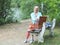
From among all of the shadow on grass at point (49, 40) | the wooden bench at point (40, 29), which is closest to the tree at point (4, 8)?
the shadow on grass at point (49, 40)

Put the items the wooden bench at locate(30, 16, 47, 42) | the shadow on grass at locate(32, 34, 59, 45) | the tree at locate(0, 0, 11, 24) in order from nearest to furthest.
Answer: the wooden bench at locate(30, 16, 47, 42) < the shadow on grass at locate(32, 34, 59, 45) < the tree at locate(0, 0, 11, 24)

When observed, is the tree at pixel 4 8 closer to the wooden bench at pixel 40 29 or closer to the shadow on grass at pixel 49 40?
the shadow on grass at pixel 49 40

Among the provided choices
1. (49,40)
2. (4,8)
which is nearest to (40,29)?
(49,40)

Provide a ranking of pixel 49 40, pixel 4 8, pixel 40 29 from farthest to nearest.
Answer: pixel 4 8, pixel 49 40, pixel 40 29

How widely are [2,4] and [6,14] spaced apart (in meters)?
0.76

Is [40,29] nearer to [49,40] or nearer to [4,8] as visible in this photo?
[49,40]

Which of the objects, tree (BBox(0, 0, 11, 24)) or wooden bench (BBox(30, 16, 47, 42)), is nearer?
wooden bench (BBox(30, 16, 47, 42))

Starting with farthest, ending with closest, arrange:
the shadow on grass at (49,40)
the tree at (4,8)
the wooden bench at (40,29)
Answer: the tree at (4,8) → the shadow on grass at (49,40) → the wooden bench at (40,29)

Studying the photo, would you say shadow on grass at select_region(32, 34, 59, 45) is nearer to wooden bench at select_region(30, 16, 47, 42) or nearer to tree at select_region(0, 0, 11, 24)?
wooden bench at select_region(30, 16, 47, 42)

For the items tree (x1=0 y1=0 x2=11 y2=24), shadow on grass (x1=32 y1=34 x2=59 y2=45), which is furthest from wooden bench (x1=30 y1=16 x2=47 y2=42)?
tree (x1=0 y1=0 x2=11 y2=24)

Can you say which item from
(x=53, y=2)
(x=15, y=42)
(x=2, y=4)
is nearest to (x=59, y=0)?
(x=53, y=2)

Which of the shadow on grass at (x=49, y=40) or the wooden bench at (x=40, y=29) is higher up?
the wooden bench at (x=40, y=29)

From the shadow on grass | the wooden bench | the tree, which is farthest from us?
the tree

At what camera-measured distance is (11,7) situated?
49.3 ft
